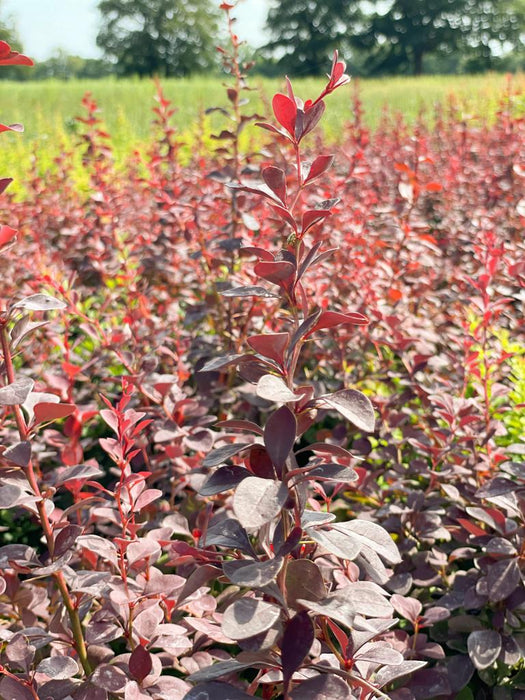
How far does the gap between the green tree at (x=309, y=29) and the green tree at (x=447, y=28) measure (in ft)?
10.6

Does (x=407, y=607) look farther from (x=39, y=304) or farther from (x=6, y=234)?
(x=6, y=234)

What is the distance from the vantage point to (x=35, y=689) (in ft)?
3.49

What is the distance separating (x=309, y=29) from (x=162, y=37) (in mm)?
13516

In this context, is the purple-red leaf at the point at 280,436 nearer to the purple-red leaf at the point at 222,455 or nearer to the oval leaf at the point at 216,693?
the purple-red leaf at the point at 222,455

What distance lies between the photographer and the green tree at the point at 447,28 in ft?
180

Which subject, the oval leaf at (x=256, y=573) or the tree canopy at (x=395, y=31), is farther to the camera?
the tree canopy at (x=395, y=31)

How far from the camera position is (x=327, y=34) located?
58.4 m

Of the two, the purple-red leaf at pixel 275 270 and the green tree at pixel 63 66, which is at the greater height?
the green tree at pixel 63 66

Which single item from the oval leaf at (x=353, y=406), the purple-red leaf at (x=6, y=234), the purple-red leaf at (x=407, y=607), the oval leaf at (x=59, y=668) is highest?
the purple-red leaf at (x=6, y=234)

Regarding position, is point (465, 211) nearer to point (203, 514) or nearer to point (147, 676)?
point (203, 514)

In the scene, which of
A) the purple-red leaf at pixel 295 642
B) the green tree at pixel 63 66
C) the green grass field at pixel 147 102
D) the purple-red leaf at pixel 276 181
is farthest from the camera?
the green tree at pixel 63 66

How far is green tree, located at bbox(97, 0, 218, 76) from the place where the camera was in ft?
188

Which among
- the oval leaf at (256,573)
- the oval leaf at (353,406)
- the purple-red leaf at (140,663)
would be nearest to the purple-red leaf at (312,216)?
the oval leaf at (353,406)

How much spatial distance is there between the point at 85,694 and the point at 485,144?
195 inches
